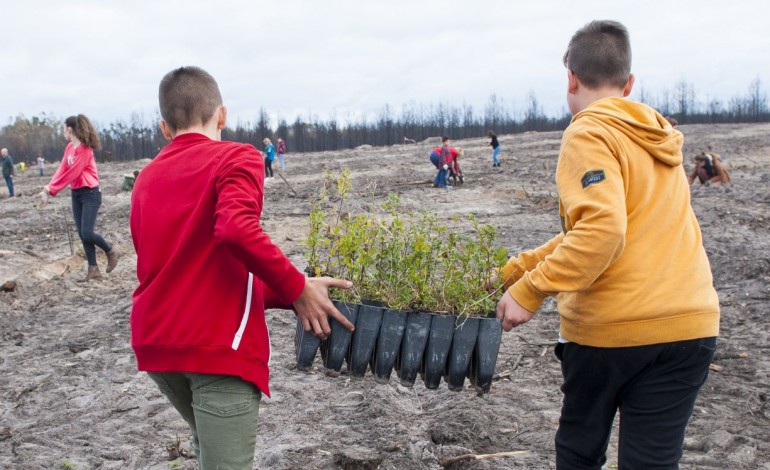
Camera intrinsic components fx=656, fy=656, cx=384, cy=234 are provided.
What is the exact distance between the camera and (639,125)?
87.7 inches

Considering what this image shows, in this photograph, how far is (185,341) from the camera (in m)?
2.08

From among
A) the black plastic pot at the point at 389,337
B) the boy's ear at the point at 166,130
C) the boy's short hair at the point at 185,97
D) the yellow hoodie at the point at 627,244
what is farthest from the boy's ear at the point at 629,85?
the boy's ear at the point at 166,130

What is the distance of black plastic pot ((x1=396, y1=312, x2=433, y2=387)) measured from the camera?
9.13 ft

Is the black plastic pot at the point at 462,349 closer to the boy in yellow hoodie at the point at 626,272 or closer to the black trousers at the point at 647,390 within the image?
the boy in yellow hoodie at the point at 626,272

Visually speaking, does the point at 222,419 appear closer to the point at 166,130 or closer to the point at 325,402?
the point at 166,130

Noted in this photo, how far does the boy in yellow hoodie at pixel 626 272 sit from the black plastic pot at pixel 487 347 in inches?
13.1

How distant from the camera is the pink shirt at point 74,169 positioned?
722 centimetres

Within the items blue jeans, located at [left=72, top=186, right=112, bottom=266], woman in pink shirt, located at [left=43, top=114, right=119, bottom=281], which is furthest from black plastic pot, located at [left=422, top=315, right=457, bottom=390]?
blue jeans, located at [left=72, top=186, right=112, bottom=266]

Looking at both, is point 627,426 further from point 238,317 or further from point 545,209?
point 545,209

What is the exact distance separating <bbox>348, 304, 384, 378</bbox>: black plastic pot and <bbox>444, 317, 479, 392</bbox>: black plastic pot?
1.10 feet

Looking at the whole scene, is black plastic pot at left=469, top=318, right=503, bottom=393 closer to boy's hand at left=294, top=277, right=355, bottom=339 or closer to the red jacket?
boy's hand at left=294, top=277, right=355, bottom=339

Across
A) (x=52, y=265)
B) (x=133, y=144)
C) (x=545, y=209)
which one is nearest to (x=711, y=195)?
(x=545, y=209)

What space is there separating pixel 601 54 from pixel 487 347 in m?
1.23

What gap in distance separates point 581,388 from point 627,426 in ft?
0.65
